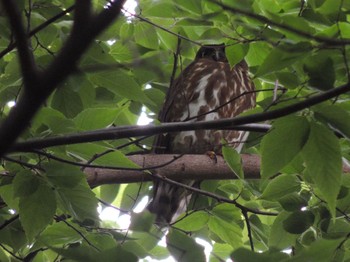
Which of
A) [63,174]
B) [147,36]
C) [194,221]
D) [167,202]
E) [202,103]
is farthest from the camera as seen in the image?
[202,103]

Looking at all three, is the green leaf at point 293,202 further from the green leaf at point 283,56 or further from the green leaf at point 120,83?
the green leaf at point 283,56

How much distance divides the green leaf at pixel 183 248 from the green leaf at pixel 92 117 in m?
0.47

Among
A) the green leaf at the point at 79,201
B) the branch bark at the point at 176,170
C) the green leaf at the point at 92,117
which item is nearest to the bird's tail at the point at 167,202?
the branch bark at the point at 176,170

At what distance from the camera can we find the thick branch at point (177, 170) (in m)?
2.39

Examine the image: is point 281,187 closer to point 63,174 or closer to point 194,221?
point 194,221

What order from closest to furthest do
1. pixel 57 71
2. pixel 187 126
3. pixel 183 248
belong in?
pixel 57 71
pixel 187 126
pixel 183 248

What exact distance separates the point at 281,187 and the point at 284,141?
0.57 meters

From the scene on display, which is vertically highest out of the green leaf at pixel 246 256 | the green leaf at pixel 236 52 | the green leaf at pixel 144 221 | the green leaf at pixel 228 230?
the green leaf at pixel 236 52

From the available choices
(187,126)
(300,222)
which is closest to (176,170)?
(300,222)

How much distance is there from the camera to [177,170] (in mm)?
2502

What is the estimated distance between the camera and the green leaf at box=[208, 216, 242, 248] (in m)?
2.36

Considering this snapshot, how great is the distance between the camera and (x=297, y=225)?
2020 millimetres

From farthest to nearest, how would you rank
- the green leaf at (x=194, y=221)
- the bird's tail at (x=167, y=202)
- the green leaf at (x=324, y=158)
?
the bird's tail at (x=167, y=202)
the green leaf at (x=194, y=221)
the green leaf at (x=324, y=158)

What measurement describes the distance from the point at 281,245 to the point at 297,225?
0.78 feet
